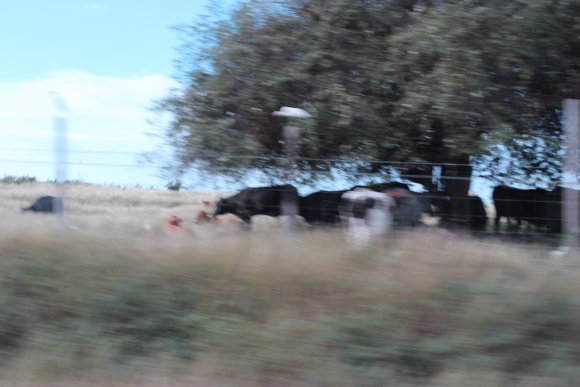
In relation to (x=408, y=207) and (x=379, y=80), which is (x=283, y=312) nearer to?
(x=408, y=207)

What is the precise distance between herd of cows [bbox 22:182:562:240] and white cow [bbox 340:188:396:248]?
0.01m

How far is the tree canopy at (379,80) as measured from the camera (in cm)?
994

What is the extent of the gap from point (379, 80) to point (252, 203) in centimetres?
316

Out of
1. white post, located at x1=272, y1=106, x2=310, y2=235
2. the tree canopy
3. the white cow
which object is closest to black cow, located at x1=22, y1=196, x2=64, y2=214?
the tree canopy

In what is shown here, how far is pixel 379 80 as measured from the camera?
11203 mm

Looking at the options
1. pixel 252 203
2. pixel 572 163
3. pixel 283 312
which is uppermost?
pixel 572 163

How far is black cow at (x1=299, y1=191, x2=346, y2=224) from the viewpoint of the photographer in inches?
406

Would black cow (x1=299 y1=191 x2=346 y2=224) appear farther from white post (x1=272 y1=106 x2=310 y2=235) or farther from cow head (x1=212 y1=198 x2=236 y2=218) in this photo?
cow head (x1=212 y1=198 x2=236 y2=218)

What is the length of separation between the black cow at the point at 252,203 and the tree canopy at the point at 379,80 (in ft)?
1.48

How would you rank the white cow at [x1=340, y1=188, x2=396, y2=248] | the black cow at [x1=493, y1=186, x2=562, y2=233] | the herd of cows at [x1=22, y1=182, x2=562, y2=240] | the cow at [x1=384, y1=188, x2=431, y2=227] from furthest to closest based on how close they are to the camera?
the black cow at [x1=493, y1=186, x2=562, y2=233]
the herd of cows at [x1=22, y1=182, x2=562, y2=240]
the cow at [x1=384, y1=188, x2=431, y2=227]
the white cow at [x1=340, y1=188, x2=396, y2=248]

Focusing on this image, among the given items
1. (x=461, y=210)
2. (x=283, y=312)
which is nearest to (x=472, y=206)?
(x=461, y=210)

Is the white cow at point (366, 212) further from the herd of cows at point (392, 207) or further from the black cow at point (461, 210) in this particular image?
the black cow at point (461, 210)

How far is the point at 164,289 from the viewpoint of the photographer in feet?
19.3

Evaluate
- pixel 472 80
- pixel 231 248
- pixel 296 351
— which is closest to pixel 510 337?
pixel 296 351
